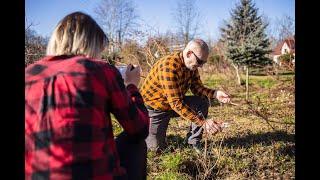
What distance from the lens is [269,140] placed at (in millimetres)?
4645

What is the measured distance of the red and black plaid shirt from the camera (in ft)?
5.81

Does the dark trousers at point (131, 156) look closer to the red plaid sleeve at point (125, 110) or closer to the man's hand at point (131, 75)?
the red plaid sleeve at point (125, 110)

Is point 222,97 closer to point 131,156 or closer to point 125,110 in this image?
point 131,156

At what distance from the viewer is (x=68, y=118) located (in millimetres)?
1768

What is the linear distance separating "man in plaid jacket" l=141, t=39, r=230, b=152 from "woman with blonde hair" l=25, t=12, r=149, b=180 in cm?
196

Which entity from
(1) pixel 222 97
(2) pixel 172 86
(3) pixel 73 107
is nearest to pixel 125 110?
(3) pixel 73 107

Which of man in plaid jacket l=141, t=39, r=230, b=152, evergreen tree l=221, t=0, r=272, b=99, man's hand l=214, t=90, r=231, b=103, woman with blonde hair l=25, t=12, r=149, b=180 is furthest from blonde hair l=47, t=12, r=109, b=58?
evergreen tree l=221, t=0, r=272, b=99

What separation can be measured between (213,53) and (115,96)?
1970 centimetres

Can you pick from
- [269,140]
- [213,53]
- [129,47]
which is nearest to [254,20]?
[213,53]

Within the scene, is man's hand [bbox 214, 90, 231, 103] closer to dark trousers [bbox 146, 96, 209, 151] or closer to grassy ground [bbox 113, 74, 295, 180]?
grassy ground [bbox 113, 74, 295, 180]

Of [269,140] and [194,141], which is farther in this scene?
[269,140]

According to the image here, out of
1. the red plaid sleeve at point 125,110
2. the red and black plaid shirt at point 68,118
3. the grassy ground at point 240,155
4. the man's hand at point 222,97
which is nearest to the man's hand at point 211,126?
the grassy ground at point 240,155

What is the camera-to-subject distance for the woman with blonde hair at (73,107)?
1771 millimetres
